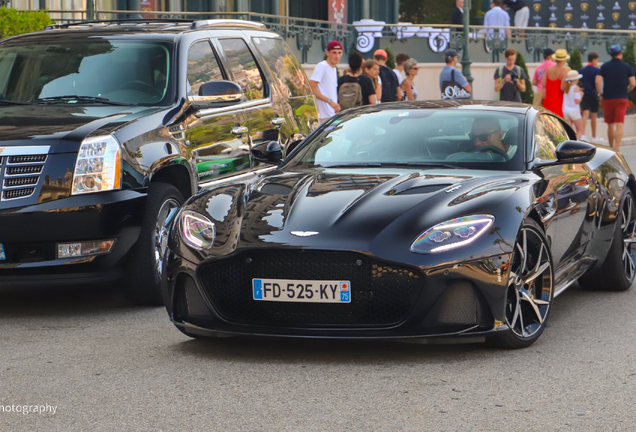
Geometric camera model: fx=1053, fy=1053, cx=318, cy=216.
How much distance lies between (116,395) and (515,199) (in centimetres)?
232

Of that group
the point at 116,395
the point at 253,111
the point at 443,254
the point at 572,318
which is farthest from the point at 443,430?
the point at 253,111

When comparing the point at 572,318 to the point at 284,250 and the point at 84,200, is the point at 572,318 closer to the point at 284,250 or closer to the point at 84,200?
the point at 284,250

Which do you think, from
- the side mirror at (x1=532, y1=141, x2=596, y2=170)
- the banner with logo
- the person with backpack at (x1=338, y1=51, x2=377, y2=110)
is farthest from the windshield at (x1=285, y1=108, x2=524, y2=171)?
the banner with logo

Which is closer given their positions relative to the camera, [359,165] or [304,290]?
[304,290]

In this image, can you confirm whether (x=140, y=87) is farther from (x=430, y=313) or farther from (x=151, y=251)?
(x=430, y=313)

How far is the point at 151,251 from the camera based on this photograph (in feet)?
22.6

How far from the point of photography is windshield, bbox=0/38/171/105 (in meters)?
7.67

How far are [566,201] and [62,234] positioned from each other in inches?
121

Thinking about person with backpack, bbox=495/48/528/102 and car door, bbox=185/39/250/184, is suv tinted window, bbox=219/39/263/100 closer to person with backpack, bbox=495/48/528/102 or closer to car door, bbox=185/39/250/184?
car door, bbox=185/39/250/184

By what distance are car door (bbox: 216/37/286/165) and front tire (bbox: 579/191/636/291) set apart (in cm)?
277

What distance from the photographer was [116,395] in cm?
471

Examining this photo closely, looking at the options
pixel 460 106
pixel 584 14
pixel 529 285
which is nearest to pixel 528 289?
pixel 529 285

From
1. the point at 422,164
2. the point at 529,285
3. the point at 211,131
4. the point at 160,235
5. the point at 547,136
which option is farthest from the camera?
the point at 211,131

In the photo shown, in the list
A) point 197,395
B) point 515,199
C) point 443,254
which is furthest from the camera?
point 515,199
